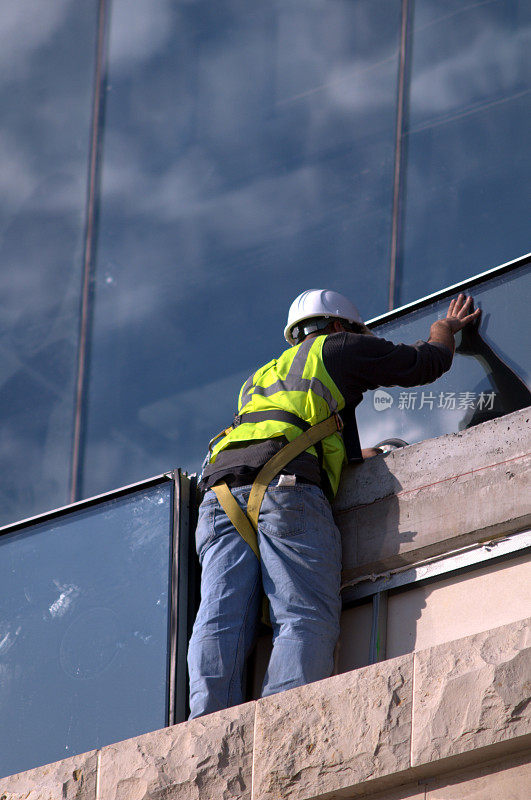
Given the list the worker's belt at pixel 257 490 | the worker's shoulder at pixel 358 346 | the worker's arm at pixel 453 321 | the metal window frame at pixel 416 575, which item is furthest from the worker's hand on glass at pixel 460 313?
the metal window frame at pixel 416 575

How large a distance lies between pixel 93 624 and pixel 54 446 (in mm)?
4429

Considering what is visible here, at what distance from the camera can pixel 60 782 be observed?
15.7 feet

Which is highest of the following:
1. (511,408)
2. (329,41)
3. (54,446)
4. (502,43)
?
(329,41)

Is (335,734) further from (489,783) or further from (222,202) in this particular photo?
(222,202)

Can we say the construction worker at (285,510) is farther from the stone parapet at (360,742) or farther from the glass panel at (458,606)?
the stone parapet at (360,742)

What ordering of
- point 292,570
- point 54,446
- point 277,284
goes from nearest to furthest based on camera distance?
1. point 292,570
2. point 277,284
3. point 54,446

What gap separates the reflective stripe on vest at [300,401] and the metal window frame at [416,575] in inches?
18.4

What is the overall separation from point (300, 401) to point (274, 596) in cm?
90

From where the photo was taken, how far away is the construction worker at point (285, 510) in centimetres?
542

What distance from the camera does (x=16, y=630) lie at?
6660 mm

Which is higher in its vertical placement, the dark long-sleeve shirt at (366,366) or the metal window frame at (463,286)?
the metal window frame at (463,286)

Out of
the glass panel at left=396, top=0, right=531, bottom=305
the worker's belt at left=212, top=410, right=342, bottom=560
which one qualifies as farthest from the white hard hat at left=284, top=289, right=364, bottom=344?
the glass panel at left=396, top=0, right=531, bottom=305

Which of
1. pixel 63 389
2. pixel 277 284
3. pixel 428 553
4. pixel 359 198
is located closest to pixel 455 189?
pixel 359 198

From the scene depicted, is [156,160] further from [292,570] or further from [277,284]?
[292,570]
